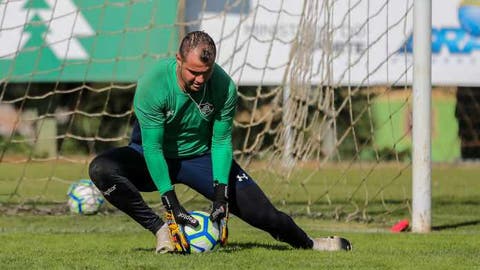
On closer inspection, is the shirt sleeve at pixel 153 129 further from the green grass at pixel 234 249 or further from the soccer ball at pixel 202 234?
the green grass at pixel 234 249

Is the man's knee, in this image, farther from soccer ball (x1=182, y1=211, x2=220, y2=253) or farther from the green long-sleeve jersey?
soccer ball (x1=182, y1=211, x2=220, y2=253)

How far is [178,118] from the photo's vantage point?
6.39 m

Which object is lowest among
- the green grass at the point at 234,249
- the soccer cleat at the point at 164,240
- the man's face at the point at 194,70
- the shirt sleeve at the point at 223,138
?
the green grass at the point at 234,249

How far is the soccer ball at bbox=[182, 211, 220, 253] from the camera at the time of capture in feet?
20.9

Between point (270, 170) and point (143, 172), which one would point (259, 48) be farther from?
point (143, 172)

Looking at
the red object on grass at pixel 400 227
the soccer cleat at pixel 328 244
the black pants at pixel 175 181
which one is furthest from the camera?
the red object on grass at pixel 400 227

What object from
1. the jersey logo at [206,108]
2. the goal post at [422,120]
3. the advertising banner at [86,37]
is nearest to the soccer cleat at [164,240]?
the jersey logo at [206,108]

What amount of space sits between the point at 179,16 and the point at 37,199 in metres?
2.87

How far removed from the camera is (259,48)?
573 inches

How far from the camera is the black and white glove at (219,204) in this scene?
249 inches

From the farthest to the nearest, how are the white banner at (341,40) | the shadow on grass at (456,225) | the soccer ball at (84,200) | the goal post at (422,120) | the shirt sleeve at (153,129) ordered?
the white banner at (341,40) < the soccer ball at (84,200) < the shadow on grass at (456,225) < the goal post at (422,120) < the shirt sleeve at (153,129)

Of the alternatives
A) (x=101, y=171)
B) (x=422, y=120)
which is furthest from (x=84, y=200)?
(x=101, y=171)

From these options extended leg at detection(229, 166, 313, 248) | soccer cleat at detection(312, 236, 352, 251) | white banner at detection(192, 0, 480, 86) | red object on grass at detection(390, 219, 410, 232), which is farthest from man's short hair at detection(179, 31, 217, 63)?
white banner at detection(192, 0, 480, 86)

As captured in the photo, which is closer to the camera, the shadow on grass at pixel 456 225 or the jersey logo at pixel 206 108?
the jersey logo at pixel 206 108
